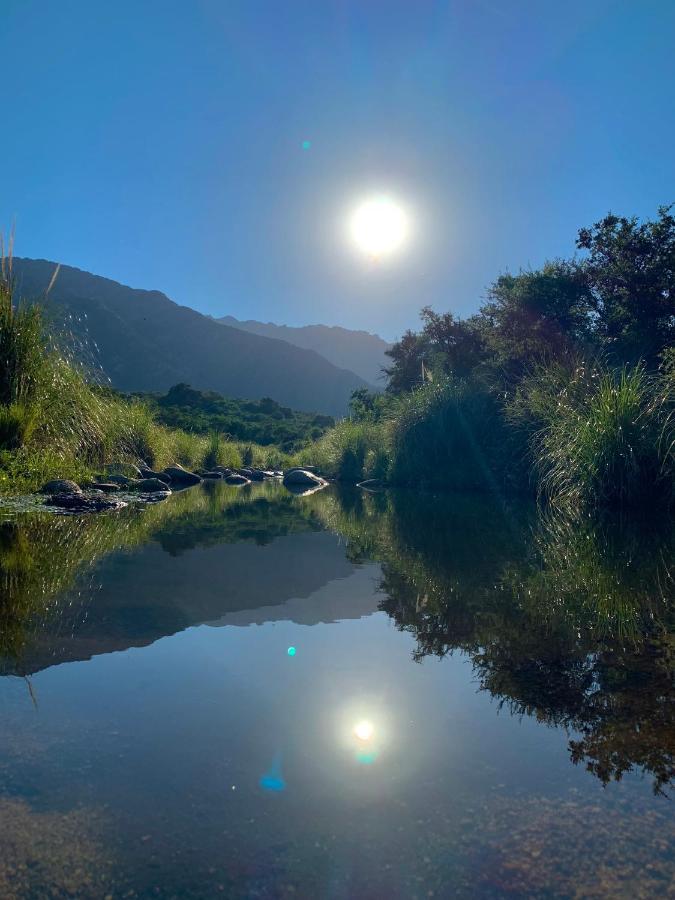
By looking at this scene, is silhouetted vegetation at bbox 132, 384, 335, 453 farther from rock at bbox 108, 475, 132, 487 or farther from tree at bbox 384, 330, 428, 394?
rock at bbox 108, 475, 132, 487

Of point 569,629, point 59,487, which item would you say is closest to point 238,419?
point 59,487

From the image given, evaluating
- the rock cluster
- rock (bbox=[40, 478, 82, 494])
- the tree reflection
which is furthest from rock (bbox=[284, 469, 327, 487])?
the tree reflection

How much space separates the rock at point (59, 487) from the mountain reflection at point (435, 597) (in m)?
0.93

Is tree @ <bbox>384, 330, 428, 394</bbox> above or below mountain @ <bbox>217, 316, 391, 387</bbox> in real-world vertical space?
below

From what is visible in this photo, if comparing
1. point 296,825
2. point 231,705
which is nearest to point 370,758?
point 296,825

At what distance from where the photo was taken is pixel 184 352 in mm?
101250

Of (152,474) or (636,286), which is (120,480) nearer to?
(152,474)

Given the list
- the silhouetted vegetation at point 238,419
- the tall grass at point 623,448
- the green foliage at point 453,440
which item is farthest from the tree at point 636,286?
the silhouetted vegetation at point 238,419

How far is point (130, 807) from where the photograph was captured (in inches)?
70.7

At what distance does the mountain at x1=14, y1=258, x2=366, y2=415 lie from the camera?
85.1m

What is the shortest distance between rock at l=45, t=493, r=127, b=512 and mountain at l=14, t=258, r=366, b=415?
72.4m

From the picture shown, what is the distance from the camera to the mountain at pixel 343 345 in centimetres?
16138

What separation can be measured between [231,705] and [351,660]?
2.77ft

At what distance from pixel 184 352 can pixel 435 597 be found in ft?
332
